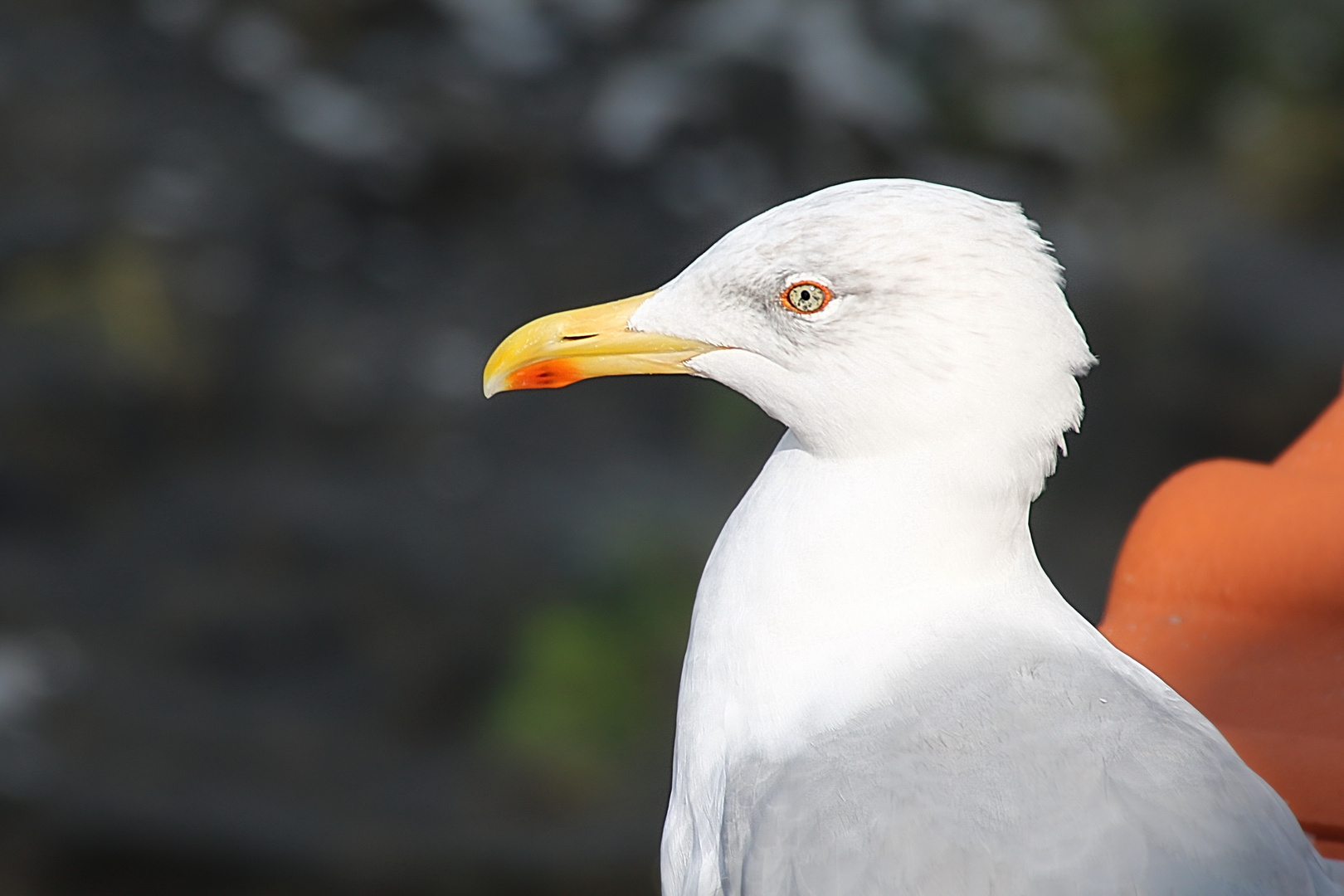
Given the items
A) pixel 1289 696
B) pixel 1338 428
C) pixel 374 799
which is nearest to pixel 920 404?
pixel 1289 696

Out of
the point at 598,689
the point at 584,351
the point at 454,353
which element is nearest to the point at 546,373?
the point at 584,351

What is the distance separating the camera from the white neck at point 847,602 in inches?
61.9

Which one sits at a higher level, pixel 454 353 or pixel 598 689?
pixel 454 353

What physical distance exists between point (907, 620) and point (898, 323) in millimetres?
332

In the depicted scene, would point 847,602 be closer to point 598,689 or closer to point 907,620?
point 907,620

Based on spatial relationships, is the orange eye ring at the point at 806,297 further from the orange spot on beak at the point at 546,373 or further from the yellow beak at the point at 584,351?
the orange spot on beak at the point at 546,373

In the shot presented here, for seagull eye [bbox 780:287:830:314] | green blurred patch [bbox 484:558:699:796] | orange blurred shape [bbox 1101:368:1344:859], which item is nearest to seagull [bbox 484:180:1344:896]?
seagull eye [bbox 780:287:830:314]

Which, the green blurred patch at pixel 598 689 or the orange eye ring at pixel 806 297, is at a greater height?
the green blurred patch at pixel 598 689

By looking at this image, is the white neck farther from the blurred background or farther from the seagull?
the blurred background

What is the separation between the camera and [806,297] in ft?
5.19

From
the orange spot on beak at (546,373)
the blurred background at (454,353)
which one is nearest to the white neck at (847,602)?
the orange spot on beak at (546,373)

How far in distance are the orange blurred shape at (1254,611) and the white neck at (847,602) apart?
30cm

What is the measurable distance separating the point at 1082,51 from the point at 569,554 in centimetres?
294

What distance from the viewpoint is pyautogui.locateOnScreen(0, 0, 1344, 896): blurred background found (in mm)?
4289
